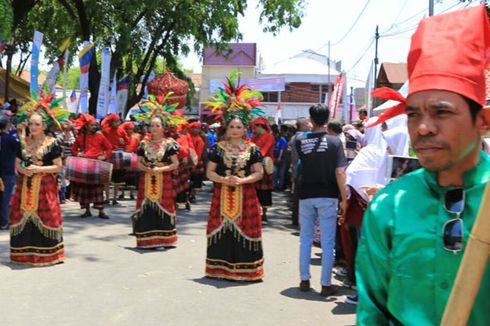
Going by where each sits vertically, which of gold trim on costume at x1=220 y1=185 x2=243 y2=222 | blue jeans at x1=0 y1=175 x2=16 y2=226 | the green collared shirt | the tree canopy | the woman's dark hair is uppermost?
the tree canopy

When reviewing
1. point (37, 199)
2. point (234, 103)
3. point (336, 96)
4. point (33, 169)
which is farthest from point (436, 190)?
point (336, 96)

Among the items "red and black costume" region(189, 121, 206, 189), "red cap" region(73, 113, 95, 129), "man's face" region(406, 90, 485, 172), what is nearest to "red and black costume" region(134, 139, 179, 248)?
"red cap" region(73, 113, 95, 129)

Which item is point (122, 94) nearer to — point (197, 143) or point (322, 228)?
point (197, 143)

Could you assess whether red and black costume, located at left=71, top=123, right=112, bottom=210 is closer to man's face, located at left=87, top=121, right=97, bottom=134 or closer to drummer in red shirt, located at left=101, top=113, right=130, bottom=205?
man's face, located at left=87, top=121, right=97, bottom=134

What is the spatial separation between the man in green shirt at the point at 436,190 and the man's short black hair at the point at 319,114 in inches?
189

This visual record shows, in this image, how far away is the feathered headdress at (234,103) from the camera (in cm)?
758

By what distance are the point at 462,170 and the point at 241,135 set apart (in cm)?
567

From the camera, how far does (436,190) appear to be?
6.17ft

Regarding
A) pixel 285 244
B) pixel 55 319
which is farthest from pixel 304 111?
pixel 55 319

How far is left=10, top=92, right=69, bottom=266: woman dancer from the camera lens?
7781 mm

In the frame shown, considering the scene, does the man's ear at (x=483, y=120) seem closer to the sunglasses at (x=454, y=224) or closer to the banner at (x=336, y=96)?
the sunglasses at (x=454, y=224)

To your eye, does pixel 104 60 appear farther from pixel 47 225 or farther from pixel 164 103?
pixel 47 225

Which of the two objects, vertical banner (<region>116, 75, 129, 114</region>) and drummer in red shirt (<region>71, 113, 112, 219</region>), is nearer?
drummer in red shirt (<region>71, 113, 112, 219</region>)

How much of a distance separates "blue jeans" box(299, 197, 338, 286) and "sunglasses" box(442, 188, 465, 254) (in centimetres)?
487
